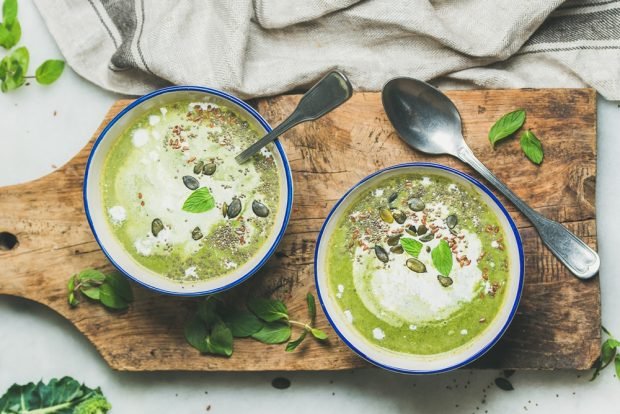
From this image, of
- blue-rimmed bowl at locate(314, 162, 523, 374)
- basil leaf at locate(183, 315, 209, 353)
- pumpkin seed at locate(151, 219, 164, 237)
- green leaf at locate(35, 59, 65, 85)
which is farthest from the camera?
green leaf at locate(35, 59, 65, 85)

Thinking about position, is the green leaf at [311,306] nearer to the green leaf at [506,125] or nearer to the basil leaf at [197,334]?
the basil leaf at [197,334]

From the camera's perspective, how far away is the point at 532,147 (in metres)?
2.28

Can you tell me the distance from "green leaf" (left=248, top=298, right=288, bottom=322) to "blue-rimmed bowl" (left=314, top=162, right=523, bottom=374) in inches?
7.2

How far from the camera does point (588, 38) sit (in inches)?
97.1

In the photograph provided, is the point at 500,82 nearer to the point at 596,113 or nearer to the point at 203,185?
the point at 596,113

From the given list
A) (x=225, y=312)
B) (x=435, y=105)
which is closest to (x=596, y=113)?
(x=435, y=105)

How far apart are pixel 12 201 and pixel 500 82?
1.66 meters

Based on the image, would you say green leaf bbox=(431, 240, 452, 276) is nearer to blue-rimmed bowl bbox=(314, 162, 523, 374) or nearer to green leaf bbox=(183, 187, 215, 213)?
blue-rimmed bowl bbox=(314, 162, 523, 374)

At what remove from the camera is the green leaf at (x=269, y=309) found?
2.32 m

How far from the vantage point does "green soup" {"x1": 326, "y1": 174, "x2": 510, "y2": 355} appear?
2.19 m

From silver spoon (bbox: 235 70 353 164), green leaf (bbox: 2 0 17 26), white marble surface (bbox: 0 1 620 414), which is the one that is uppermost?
green leaf (bbox: 2 0 17 26)

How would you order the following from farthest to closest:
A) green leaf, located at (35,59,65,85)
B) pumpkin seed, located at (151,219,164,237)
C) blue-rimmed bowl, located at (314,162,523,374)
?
green leaf, located at (35,59,65,85) < pumpkin seed, located at (151,219,164,237) < blue-rimmed bowl, located at (314,162,523,374)

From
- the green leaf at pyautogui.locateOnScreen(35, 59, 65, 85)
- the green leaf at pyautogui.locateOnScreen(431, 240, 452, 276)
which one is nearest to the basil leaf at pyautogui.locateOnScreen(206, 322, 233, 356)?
Answer: the green leaf at pyautogui.locateOnScreen(431, 240, 452, 276)

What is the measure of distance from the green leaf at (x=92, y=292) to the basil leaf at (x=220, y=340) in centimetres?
39
